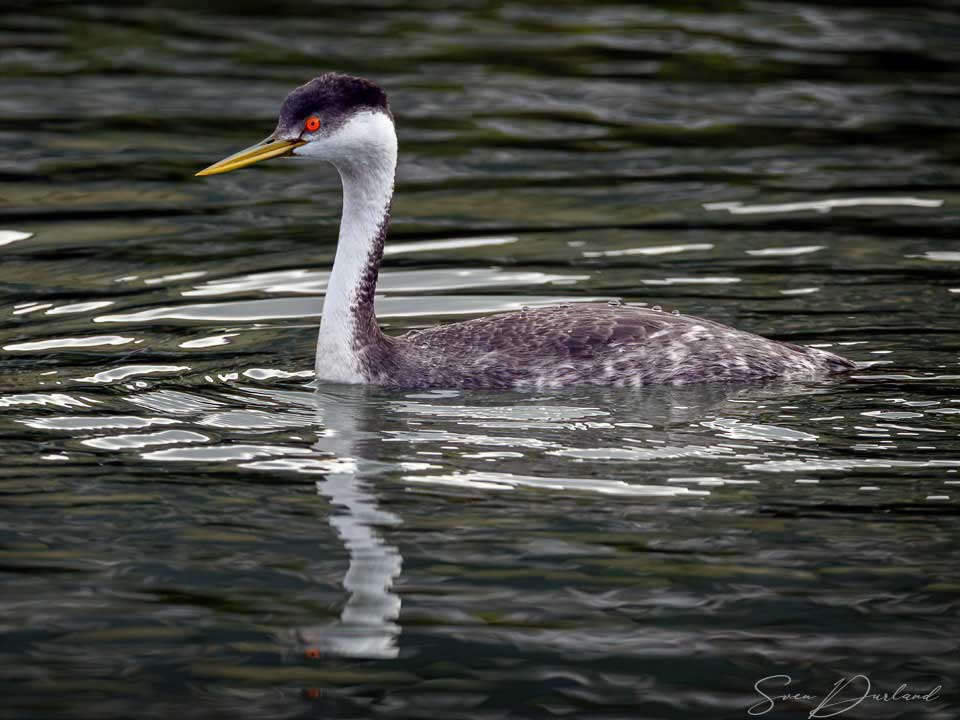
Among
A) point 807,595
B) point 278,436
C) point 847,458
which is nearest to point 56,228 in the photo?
point 278,436

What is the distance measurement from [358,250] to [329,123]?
774mm

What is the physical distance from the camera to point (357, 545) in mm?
7680

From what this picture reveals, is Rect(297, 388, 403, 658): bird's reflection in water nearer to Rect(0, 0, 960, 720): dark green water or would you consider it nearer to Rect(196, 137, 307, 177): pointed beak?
Rect(0, 0, 960, 720): dark green water

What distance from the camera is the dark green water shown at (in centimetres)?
662

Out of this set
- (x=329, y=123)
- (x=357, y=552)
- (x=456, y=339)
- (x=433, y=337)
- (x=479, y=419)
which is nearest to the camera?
(x=357, y=552)

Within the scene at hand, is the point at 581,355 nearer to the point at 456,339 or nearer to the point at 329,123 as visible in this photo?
the point at 456,339

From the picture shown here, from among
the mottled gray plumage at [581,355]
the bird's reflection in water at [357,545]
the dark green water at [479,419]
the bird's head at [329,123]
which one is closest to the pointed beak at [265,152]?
the bird's head at [329,123]

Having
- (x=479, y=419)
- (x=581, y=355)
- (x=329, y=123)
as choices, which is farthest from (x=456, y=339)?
(x=329, y=123)

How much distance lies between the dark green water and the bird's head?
1353 millimetres

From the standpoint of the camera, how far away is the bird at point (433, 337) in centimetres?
1004

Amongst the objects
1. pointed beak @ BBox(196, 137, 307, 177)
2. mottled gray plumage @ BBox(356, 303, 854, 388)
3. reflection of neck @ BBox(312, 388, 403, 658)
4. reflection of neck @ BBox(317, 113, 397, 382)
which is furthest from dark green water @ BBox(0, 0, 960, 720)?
pointed beak @ BBox(196, 137, 307, 177)

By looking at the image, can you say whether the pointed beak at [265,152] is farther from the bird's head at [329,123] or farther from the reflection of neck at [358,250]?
the reflection of neck at [358,250]

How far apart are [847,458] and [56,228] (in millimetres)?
7846

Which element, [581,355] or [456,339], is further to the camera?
[456,339]
